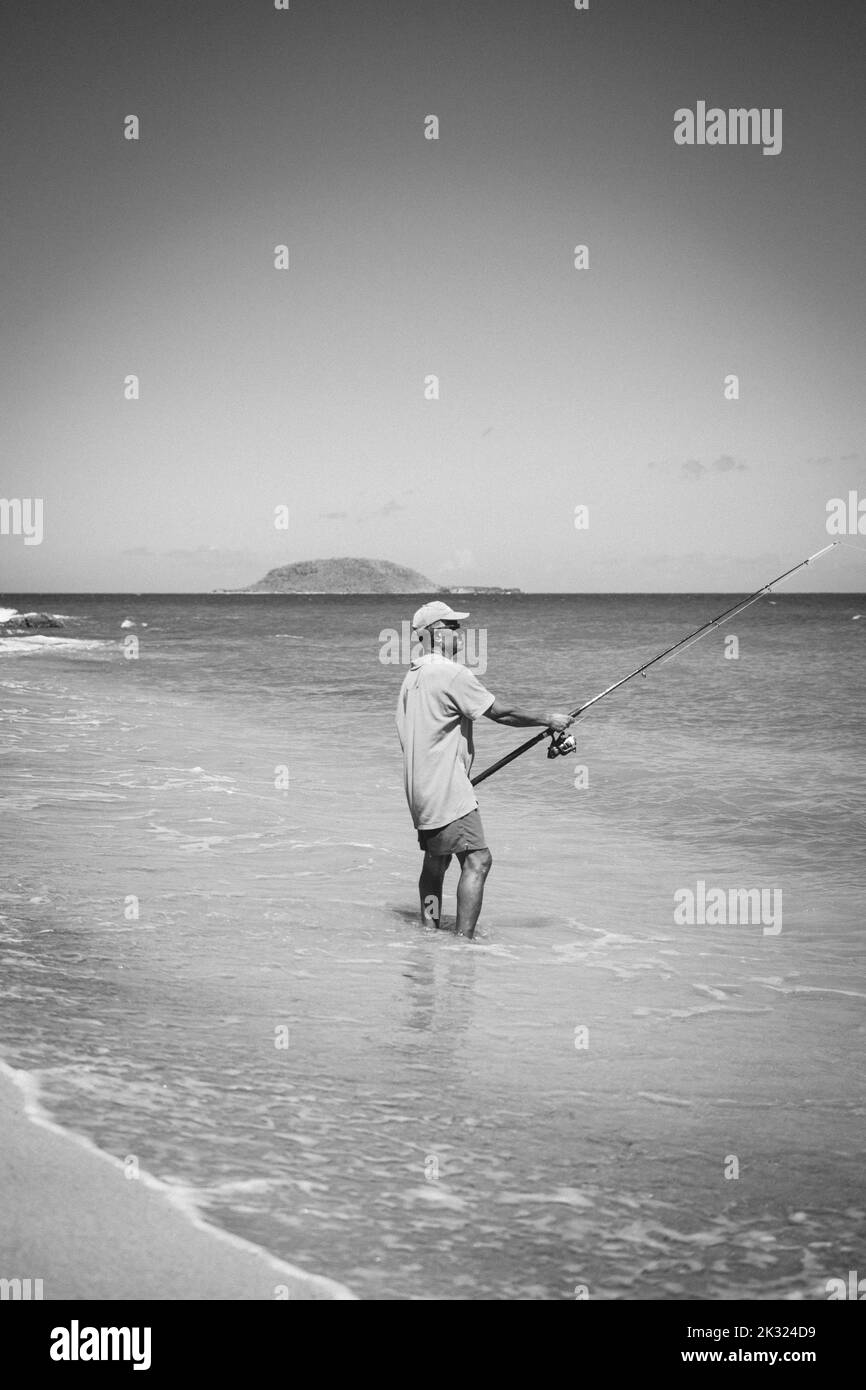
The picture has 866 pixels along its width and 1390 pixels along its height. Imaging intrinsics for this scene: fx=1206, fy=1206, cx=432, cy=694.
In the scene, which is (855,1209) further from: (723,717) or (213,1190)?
(723,717)

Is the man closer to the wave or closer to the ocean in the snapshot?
the ocean

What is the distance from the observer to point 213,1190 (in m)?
3.38

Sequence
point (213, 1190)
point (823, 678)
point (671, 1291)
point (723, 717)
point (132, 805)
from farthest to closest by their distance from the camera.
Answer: point (823, 678)
point (723, 717)
point (132, 805)
point (213, 1190)
point (671, 1291)

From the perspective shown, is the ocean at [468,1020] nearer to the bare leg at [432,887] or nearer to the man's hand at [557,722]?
the bare leg at [432,887]

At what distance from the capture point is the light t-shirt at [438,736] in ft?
19.8

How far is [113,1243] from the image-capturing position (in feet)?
9.98

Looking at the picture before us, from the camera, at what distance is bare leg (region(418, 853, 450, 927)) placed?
6.40 m

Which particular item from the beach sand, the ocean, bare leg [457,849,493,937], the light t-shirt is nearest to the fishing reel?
the light t-shirt

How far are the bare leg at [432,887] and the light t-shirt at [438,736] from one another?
273mm

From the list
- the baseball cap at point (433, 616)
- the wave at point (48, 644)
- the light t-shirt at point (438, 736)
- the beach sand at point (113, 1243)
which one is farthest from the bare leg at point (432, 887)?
the wave at point (48, 644)

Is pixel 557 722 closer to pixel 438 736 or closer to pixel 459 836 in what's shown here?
pixel 438 736

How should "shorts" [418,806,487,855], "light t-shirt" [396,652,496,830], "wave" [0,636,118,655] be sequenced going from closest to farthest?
"light t-shirt" [396,652,496,830], "shorts" [418,806,487,855], "wave" [0,636,118,655]

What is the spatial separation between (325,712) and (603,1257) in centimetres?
1822
